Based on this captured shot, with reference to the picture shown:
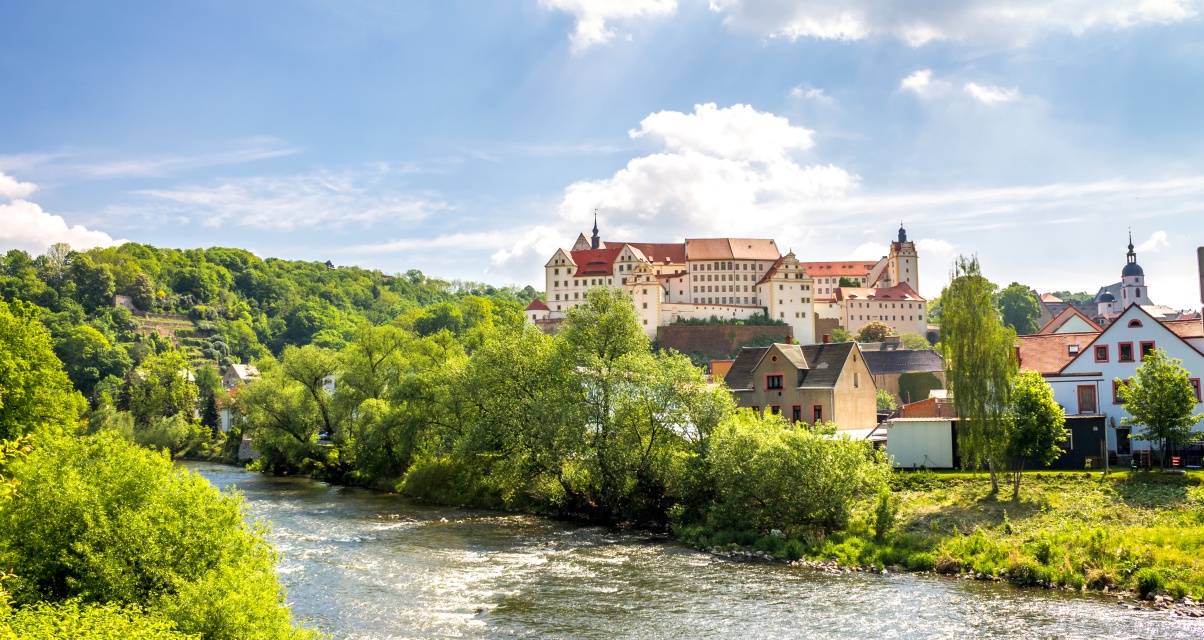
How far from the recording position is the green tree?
81625 millimetres

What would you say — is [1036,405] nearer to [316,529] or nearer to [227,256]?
[316,529]

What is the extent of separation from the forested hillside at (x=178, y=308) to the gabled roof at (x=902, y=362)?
212 feet

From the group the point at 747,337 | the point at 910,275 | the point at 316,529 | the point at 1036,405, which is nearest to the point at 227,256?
the point at 747,337

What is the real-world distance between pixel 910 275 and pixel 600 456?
131m

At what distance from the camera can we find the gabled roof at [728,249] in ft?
446

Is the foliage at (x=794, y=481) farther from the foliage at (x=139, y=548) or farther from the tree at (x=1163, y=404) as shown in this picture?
the foliage at (x=139, y=548)

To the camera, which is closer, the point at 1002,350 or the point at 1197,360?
the point at 1002,350

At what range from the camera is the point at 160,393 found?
83.9m

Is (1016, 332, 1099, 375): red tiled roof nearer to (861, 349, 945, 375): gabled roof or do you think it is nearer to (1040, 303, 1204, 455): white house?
(1040, 303, 1204, 455): white house

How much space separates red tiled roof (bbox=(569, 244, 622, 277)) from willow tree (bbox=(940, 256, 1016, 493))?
104147 mm

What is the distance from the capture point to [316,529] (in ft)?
108

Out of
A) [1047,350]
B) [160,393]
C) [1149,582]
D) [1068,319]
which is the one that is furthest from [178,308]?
[1149,582]

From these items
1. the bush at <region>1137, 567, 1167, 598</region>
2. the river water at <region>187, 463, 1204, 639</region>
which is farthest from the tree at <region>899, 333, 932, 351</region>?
the bush at <region>1137, 567, 1167, 598</region>

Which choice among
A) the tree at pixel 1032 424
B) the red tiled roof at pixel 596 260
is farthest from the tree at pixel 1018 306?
the tree at pixel 1032 424
